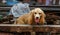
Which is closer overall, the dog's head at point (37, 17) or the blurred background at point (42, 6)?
the dog's head at point (37, 17)

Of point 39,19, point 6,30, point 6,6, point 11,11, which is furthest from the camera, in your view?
point 6,6

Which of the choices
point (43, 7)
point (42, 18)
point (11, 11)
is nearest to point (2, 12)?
point (11, 11)

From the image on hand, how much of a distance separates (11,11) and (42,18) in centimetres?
192

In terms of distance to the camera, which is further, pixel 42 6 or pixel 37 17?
pixel 42 6

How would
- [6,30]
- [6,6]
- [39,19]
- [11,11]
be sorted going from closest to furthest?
1. [6,30]
2. [39,19]
3. [11,11]
4. [6,6]

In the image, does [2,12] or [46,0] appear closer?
[2,12]

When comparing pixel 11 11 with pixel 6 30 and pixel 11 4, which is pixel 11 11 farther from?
pixel 6 30

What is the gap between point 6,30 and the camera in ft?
5.54

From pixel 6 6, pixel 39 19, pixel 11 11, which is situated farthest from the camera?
pixel 6 6

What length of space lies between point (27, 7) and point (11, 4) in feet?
2.23

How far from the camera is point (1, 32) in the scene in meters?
1.71

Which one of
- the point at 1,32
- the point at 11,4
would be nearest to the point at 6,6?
the point at 11,4

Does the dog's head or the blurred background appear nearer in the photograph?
the dog's head

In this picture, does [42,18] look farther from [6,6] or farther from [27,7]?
[6,6]
